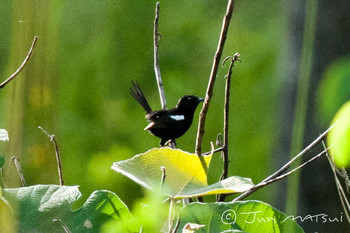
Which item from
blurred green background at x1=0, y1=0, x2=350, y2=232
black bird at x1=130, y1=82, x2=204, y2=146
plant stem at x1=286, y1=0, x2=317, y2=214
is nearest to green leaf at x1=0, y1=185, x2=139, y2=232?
black bird at x1=130, y1=82, x2=204, y2=146

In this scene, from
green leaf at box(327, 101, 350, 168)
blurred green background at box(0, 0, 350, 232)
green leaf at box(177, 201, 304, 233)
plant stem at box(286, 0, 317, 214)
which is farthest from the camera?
blurred green background at box(0, 0, 350, 232)

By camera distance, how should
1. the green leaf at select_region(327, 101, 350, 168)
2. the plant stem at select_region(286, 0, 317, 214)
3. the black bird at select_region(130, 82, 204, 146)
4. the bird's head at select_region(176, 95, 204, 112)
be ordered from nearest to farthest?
the green leaf at select_region(327, 101, 350, 168) < the black bird at select_region(130, 82, 204, 146) < the bird's head at select_region(176, 95, 204, 112) < the plant stem at select_region(286, 0, 317, 214)

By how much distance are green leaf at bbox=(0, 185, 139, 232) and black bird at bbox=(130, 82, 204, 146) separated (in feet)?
1.73

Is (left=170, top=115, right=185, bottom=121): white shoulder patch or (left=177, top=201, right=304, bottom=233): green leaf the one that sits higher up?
(left=170, top=115, right=185, bottom=121): white shoulder patch

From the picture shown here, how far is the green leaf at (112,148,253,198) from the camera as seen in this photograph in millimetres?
475

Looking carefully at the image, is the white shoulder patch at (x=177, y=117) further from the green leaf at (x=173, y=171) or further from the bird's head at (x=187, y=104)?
the green leaf at (x=173, y=171)

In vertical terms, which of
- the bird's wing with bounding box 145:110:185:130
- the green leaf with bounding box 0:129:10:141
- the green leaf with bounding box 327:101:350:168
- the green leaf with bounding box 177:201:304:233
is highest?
the green leaf with bounding box 327:101:350:168

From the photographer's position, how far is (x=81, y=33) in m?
4.95

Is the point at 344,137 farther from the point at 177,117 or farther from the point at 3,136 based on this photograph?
the point at 177,117

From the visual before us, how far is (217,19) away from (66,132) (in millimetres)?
1610

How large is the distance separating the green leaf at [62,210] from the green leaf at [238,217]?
52 millimetres

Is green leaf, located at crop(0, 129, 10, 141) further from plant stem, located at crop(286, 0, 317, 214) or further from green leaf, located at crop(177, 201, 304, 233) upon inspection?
plant stem, located at crop(286, 0, 317, 214)

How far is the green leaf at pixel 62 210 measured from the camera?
50 cm

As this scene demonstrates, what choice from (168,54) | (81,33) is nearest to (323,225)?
(168,54)
